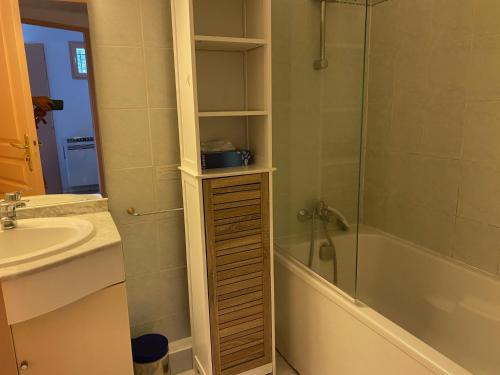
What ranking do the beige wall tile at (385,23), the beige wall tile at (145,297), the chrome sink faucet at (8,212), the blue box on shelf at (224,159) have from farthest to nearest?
the beige wall tile at (385,23), the beige wall tile at (145,297), the blue box on shelf at (224,159), the chrome sink faucet at (8,212)

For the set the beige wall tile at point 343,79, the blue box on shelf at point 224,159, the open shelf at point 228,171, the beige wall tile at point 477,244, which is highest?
the beige wall tile at point 343,79

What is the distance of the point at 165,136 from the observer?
1681 millimetres

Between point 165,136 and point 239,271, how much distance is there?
670 millimetres

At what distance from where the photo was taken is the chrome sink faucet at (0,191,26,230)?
135cm

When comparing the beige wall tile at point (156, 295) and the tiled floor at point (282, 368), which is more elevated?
the beige wall tile at point (156, 295)

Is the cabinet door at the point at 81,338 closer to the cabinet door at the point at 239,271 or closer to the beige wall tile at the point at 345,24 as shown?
the cabinet door at the point at 239,271

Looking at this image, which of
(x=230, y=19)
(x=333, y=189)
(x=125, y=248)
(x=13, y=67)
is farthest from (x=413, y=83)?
(x=13, y=67)

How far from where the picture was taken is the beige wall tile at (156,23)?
1554 millimetres

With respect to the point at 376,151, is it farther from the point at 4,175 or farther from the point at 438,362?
the point at 4,175

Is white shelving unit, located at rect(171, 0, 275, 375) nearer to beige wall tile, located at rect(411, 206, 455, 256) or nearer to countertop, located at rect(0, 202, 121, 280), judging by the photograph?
countertop, located at rect(0, 202, 121, 280)

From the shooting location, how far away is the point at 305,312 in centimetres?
173

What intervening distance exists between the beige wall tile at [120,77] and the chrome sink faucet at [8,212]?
0.49 m

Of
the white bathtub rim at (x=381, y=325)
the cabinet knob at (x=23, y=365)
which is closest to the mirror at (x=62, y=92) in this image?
the cabinet knob at (x=23, y=365)

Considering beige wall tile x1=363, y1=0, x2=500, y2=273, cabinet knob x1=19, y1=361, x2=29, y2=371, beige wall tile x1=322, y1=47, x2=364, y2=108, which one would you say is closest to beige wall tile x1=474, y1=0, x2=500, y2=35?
beige wall tile x1=363, y1=0, x2=500, y2=273
